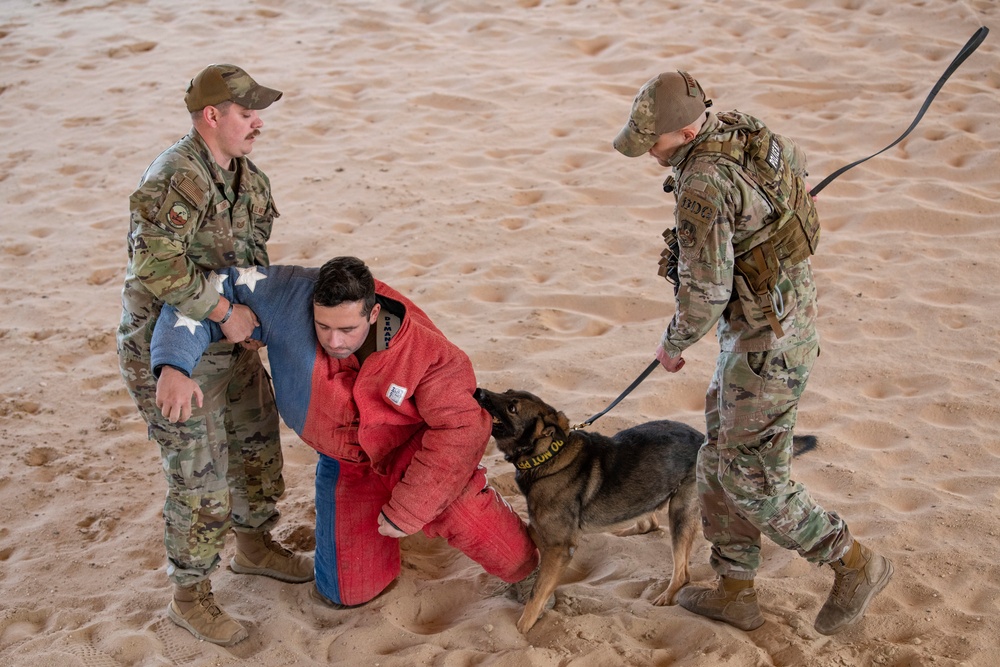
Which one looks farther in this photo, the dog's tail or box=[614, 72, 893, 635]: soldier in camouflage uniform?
the dog's tail

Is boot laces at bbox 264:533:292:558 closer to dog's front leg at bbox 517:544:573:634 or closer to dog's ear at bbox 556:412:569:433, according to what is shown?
dog's front leg at bbox 517:544:573:634

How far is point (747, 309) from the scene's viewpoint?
341 centimetres

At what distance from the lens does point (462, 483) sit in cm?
391

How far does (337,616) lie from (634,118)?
2.49 metres

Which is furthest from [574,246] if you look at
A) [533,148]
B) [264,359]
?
[264,359]

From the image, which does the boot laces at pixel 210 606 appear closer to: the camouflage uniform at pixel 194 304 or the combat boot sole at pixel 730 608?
the camouflage uniform at pixel 194 304

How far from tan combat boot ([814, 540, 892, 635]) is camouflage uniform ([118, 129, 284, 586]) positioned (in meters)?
2.51

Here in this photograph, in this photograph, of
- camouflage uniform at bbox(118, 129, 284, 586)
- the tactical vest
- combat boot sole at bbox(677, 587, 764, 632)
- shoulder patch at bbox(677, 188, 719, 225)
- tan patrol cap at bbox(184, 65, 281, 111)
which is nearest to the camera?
shoulder patch at bbox(677, 188, 719, 225)

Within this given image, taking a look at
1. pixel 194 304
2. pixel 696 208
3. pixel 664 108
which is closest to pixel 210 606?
pixel 194 304

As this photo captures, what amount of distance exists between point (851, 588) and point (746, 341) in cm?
106

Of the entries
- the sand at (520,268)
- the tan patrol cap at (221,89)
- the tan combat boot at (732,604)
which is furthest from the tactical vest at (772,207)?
the tan patrol cap at (221,89)

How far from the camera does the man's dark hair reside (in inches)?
138

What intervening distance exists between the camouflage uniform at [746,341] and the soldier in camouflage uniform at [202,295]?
5.71ft

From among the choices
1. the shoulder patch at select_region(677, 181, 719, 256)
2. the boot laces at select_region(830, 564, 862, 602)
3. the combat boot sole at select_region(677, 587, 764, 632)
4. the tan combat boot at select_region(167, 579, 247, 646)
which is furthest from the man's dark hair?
the boot laces at select_region(830, 564, 862, 602)
